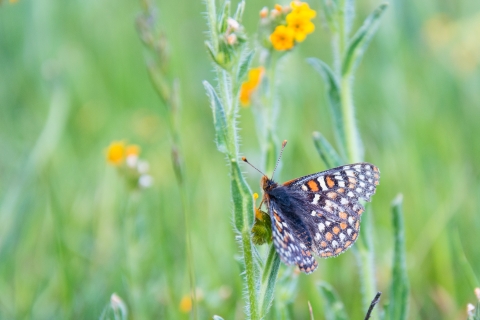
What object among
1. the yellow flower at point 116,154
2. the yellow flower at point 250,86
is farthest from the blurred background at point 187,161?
the yellow flower at point 116,154

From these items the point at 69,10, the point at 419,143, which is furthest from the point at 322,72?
the point at 69,10

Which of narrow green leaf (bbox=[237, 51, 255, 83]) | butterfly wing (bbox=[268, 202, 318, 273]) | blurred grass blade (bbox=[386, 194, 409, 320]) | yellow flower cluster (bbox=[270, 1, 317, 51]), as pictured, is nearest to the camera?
butterfly wing (bbox=[268, 202, 318, 273])

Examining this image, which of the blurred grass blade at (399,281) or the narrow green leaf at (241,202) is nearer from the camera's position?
the narrow green leaf at (241,202)

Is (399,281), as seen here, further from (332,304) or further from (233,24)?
(233,24)

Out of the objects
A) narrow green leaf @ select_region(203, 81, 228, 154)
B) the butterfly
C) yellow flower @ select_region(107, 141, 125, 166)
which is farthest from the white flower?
yellow flower @ select_region(107, 141, 125, 166)

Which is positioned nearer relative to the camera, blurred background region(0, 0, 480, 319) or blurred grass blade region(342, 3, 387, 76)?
blurred grass blade region(342, 3, 387, 76)

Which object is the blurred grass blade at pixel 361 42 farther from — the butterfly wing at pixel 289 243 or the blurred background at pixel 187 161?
the butterfly wing at pixel 289 243

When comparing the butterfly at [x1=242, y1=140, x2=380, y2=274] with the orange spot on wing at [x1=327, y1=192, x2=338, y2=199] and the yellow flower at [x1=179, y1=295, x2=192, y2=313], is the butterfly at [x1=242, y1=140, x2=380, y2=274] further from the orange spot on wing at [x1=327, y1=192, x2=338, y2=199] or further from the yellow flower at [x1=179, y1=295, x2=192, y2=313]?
the yellow flower at [x1=179, y1=295, x2=192, y2=313]

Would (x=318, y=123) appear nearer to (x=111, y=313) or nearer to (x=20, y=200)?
(x=20, y=200)

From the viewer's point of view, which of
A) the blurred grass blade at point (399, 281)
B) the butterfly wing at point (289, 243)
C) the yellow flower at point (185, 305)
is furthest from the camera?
the yellow flower at point (185, 305)

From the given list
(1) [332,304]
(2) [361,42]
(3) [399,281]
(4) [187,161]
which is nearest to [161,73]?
(2) [361,42]
